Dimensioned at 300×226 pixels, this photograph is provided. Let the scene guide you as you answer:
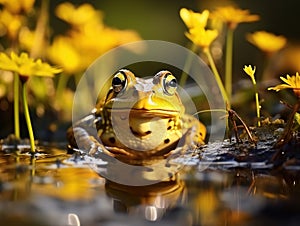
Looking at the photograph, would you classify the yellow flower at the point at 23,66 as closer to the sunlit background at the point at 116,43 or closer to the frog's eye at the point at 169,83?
the frog's eye at the point at 169,83

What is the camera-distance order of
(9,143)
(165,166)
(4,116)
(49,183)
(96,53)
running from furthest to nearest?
(96,53), (4,116), (9,143), (165,166), (49,183)

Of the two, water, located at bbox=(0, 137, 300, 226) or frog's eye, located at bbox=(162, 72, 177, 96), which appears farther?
frog's eye, located at bbox=(162, 72, 177, 96)

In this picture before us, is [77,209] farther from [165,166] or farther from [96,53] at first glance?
[96,53]

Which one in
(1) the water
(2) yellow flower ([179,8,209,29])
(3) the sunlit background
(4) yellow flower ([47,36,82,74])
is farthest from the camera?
(4) yellow flower ([47,36,82,74])

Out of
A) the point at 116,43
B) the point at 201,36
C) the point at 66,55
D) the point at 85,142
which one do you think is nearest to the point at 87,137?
the point at 85,142

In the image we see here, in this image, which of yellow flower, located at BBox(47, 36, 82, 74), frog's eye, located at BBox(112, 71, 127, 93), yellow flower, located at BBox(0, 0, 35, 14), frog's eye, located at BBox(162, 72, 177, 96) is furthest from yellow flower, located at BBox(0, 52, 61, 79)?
yellow flower, located at BBox(47, 36, 82, 74)

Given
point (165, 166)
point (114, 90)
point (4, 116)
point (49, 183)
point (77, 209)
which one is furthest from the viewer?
point (4, 116)

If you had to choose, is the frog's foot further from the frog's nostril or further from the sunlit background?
the sunlit background

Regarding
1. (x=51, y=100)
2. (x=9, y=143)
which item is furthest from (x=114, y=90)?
(x=51, y=100)

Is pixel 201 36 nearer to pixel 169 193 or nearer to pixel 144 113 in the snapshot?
pixel 144 113
